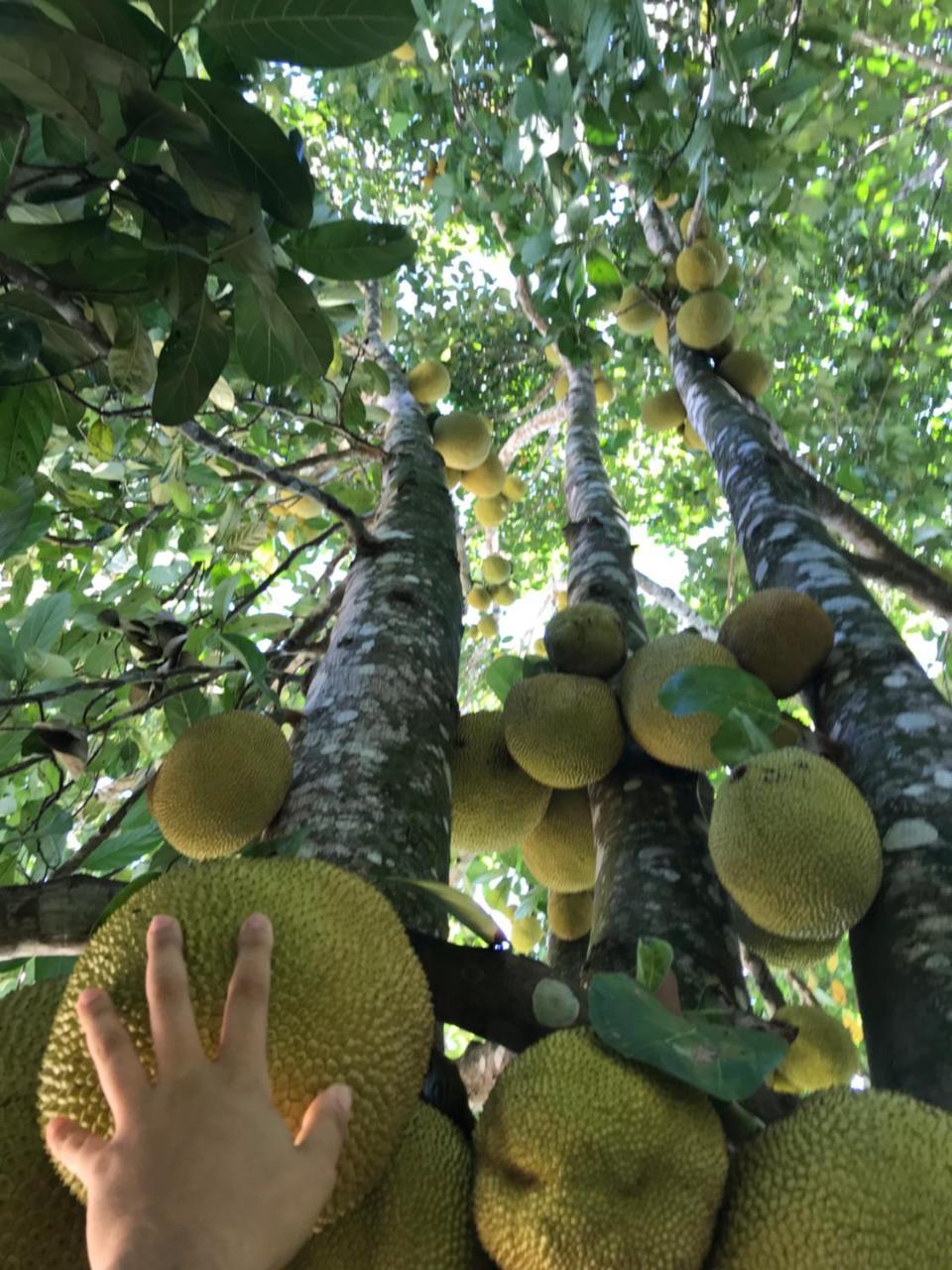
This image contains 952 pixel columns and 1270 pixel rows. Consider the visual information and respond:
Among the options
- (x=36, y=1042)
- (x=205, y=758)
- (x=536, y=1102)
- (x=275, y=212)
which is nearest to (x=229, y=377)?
(x=275, y=212)

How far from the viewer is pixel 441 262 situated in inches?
217

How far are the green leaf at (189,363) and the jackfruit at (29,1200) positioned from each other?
0.95 meters

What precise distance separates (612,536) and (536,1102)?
1975 millimetres

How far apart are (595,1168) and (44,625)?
1.69m

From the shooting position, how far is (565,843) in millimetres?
1871

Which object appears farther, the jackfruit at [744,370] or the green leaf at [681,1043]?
the jackfruit at [744,370]

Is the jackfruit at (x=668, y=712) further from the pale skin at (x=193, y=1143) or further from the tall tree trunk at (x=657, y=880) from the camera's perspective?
the pale skin at (x=193, y=1143)

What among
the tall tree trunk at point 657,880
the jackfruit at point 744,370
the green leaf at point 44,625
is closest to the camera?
the tall tree trunk at point 657,880

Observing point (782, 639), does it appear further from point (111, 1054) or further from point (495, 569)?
point (495, 569)

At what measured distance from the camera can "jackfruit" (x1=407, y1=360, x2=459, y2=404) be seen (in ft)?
10.5

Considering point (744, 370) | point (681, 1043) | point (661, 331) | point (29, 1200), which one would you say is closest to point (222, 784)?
point (29, 1200)

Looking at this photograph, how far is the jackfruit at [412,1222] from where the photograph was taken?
67cm

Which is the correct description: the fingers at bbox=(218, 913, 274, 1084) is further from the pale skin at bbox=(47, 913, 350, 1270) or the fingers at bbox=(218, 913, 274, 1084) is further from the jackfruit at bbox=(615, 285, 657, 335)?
the jackfruit at bbox=(615, 285, 657, 335)

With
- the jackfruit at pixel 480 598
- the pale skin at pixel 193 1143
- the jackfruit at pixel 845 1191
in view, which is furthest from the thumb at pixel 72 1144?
the jackfruit at pixel 480 598
